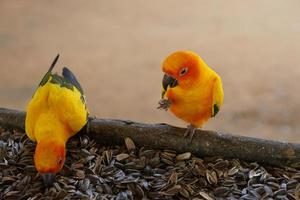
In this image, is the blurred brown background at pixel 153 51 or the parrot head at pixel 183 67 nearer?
the parrot head at pixel 183 67

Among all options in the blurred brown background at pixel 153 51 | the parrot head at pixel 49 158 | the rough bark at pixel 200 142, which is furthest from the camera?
the blurred brown background at pixel 153 51

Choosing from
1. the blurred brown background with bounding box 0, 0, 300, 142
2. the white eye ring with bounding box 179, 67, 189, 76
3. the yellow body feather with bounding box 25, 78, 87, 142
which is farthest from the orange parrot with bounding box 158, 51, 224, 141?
the blurred brown background with bounding box 0, 0, 300, 142

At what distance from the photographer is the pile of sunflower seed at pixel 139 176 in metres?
1.20

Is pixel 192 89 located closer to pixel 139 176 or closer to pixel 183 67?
pixel 183 67

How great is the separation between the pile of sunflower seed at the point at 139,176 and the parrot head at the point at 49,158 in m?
0.03

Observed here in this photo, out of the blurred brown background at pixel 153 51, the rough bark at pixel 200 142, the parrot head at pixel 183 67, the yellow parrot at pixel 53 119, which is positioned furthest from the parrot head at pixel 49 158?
the blurred brown background at pixel 153 51

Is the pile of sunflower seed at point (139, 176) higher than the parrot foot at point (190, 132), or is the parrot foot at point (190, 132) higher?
the parrot foot at point (190, 132)

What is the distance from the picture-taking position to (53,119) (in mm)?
1257

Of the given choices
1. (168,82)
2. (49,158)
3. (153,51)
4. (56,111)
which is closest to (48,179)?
(49,158)

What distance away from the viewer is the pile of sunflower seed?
120 centimetres

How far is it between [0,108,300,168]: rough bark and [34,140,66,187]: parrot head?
0.21 metres

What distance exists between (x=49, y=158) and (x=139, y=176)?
0.23 m

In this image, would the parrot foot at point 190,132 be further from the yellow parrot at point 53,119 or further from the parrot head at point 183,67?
the yellow parrot at point 53,119

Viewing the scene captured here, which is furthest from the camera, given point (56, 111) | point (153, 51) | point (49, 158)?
point (153, 51)
